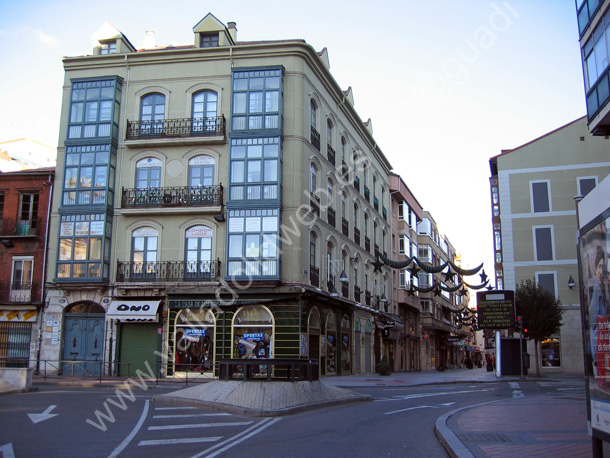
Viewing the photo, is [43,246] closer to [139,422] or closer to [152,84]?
[152,84]

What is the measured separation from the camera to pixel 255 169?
29312mm

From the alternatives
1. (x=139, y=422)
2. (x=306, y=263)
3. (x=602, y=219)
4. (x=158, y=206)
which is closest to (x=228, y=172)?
(x=158, y=206)

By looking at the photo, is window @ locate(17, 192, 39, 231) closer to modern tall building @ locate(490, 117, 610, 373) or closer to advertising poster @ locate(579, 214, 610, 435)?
advertising poster @ locate(579, 214, 610, 435)

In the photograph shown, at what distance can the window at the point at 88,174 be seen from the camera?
30359mm

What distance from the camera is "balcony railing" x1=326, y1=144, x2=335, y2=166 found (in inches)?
1368

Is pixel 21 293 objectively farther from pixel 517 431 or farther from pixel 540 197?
pixel 540 197

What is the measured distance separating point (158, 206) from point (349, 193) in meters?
13.2

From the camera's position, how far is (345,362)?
35500mm

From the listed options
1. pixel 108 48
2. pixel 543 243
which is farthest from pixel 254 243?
pixel 543 243

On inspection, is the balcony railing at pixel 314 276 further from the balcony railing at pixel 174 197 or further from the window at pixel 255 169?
the balcony railing at pixel 174 197

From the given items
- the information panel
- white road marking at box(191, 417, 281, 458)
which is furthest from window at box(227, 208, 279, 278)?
white road marking at box(191, 417, 281, 458)

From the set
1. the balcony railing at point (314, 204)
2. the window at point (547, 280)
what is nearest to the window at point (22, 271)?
the balcony railing at point (314, 204)

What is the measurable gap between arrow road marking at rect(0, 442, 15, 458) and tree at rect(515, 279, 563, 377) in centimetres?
3137

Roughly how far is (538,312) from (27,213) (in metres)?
29.0
